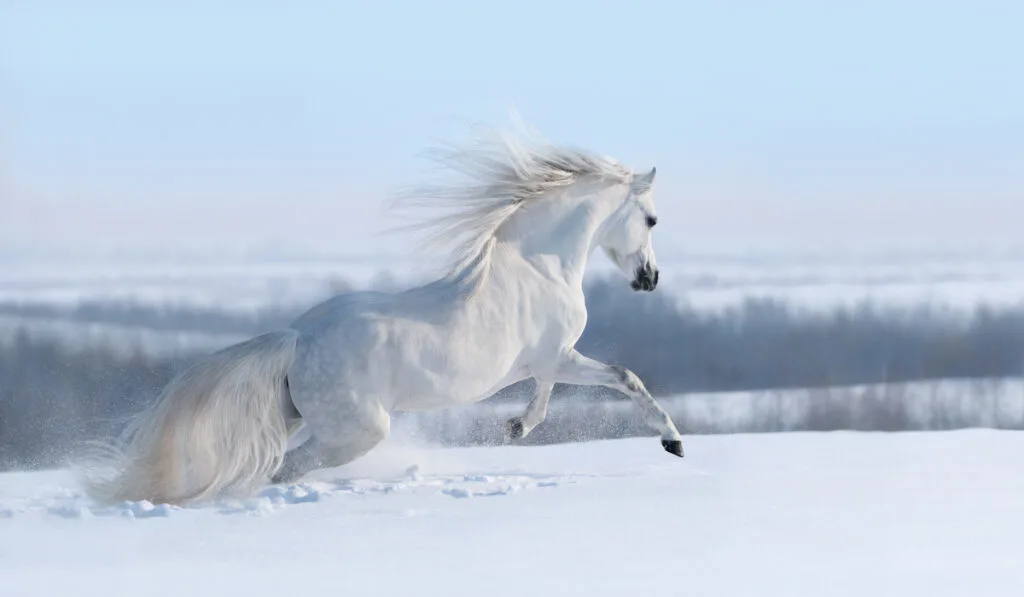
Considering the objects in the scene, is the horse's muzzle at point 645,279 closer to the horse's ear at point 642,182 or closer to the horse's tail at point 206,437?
the horse's ear at point 642,182

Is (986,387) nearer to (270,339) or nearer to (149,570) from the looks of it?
(270,339)

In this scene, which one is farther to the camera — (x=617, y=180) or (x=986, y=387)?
(x=986, y=387)

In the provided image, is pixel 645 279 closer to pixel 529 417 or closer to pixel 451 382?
pixel 529 417

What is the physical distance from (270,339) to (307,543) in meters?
1.43

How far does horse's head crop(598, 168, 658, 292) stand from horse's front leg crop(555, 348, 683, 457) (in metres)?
0.90

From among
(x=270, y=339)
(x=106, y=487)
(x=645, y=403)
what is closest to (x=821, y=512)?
(x=645, y=403)

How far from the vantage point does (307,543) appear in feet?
20.1

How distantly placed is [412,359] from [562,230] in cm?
138

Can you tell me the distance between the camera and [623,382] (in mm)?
7805

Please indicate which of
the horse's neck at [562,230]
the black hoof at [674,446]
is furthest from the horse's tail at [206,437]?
the black hoof at [674,446]

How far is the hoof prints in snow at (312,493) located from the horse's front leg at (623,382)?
548 millimetres

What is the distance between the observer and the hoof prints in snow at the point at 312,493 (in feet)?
22.0

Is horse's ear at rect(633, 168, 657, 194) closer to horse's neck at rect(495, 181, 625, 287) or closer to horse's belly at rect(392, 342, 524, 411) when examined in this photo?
horse's neck at rect(495, 181, 625, 287)

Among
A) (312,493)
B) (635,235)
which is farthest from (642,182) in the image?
(312,493)
